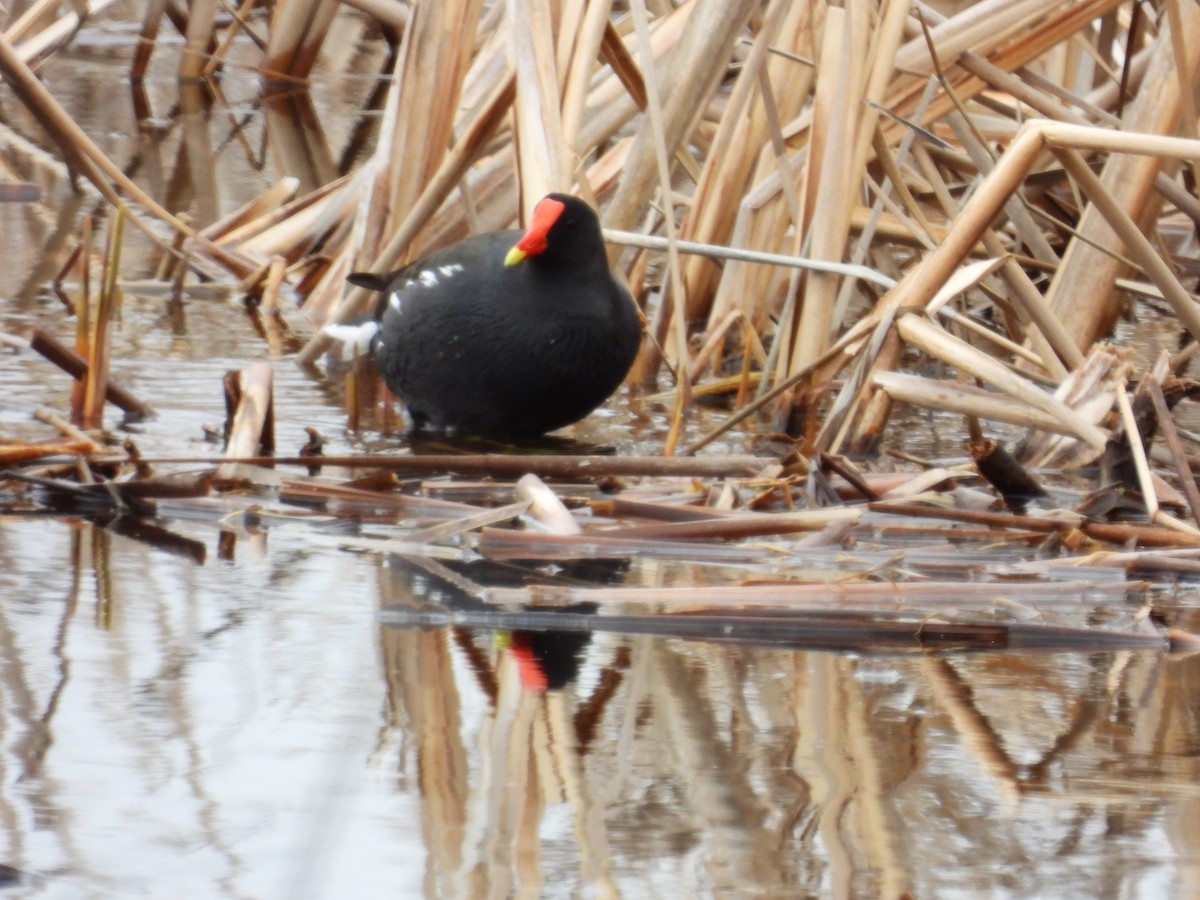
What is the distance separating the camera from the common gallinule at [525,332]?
10.9ft

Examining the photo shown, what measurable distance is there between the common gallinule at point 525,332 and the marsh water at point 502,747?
0.99 metres

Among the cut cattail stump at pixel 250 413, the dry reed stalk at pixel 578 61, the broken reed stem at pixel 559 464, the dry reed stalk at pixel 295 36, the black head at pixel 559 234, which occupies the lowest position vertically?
the broken reed stem at pixel 559 464

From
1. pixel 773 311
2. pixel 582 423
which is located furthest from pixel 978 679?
pixel 773 311

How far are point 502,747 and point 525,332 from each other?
1.83 meters

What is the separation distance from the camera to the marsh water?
4.42 feet

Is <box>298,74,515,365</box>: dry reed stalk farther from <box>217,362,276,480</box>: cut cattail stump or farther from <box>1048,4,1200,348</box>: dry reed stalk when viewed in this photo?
<box>1048,4,1200,348</box>: dry reed stalk

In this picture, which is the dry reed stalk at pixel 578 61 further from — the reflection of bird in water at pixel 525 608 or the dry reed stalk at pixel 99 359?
the reflection of bird in water at pixel 525 608

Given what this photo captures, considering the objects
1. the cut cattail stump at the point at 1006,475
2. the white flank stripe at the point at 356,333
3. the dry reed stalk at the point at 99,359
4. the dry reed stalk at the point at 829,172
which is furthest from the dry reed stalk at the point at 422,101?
the cut cattail stump at the point at 1006,475

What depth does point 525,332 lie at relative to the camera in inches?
132

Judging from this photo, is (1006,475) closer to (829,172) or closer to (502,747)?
(829,172)

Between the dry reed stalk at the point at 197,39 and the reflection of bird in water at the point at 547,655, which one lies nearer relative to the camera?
the reflection of bird in water at the point at 547,655

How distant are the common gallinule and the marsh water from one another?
99cm

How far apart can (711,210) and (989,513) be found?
137 centimetres

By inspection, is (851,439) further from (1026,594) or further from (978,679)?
(978,679)
